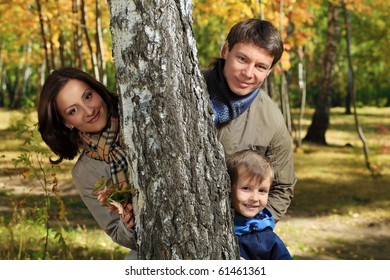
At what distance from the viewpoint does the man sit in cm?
260

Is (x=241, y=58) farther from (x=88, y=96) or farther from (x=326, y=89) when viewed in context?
(x=326, y=89)

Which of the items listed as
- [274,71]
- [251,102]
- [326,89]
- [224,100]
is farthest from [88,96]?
[326,89]

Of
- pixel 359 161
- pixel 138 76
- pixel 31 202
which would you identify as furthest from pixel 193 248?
pixel 359 161

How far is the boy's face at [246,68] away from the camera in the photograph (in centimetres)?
257

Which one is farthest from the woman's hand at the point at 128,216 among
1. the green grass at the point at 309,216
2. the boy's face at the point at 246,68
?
the green grass at the point at 309,216

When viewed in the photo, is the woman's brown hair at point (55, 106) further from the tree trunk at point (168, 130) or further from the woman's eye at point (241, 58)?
the woman's eye at point (241, 58)

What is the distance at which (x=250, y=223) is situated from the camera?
8.63ft

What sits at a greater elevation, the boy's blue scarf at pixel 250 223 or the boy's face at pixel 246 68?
the boy's face at pixel 246 68

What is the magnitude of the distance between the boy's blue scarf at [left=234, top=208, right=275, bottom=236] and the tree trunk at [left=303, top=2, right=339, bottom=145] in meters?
10.2

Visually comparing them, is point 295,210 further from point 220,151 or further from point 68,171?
point 220,151

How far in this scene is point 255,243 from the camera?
2.64 meters

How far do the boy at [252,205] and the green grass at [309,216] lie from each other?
4.57ft

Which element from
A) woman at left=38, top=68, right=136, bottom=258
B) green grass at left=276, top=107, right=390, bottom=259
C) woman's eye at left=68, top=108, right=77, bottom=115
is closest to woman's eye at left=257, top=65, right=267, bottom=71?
woman at left=38, top=68, right=136, bottom=258

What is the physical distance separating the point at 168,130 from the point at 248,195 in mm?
551
